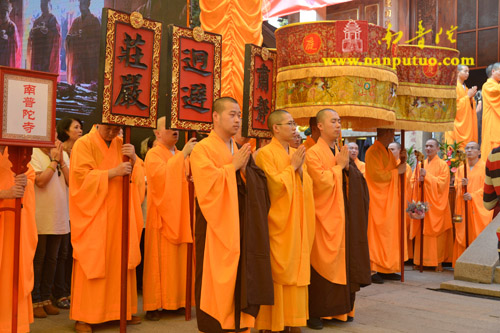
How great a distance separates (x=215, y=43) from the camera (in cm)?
495

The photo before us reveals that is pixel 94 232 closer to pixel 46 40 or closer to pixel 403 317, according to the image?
pixel 403 317

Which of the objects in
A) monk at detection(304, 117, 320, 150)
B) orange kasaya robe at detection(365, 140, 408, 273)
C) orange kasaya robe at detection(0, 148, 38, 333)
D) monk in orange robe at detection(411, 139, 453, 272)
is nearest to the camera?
orange kasaya robe at detection(0, 148, 38, 333)

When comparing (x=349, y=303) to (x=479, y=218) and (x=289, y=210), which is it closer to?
(x=289, y=210)

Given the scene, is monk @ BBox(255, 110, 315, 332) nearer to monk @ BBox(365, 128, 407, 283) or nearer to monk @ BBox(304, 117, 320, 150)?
monk @ BBox(304, 117, 320, 150)

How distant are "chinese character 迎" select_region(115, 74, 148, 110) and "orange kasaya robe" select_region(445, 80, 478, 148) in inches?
333

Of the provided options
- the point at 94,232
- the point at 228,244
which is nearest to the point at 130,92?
the point at 94,232

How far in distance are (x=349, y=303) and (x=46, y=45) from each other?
5117 millimetres

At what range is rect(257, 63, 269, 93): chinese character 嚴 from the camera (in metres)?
5.16

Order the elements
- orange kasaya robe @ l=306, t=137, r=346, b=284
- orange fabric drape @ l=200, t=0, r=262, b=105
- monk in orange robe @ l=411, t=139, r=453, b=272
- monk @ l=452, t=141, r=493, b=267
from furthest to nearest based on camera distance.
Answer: monk in orange robe @ l=411, t=139, r=453, b=272 < monk @ l=452, t=141, r=493, b=267 < orange fabric drape @ l=200, t=0, r=262, b=105 < orange kasaya robe @ l=306, t=137, r=346, b=284

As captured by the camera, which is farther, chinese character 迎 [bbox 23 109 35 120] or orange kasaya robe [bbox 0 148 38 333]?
orange kasaya robe [bbox 0 148 38 333]

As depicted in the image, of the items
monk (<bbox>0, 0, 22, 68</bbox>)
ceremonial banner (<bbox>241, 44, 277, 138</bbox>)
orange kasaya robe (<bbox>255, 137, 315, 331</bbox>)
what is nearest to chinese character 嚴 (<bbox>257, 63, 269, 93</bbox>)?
ceremonial banner (<bbox>241, 44, 277, 138</bbox>)

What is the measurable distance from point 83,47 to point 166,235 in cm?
339

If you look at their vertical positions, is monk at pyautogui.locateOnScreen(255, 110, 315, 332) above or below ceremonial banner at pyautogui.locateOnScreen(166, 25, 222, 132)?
below

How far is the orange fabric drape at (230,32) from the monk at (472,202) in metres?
3.55
